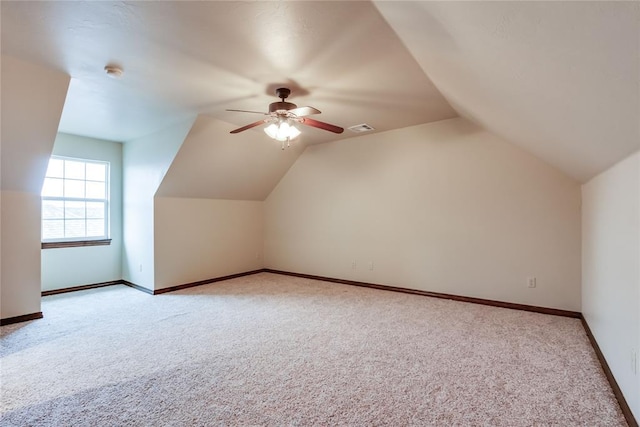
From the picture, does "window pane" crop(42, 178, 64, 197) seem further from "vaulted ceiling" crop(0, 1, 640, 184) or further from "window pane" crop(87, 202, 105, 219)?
"vaulted ceiling" crop(0, 1, 640, 184)

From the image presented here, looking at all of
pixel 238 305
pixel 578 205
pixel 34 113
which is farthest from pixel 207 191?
pixel 578 205

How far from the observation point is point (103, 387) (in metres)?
2.12

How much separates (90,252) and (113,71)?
11.5ft

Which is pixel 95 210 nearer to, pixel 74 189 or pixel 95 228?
pixel 95 228

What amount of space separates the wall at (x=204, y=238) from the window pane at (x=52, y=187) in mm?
1479

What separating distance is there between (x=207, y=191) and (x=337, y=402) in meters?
4.04

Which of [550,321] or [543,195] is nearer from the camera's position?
[550,321]

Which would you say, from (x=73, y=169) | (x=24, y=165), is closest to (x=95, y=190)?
(x=73, y=169)

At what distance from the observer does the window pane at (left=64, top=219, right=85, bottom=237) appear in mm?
4759

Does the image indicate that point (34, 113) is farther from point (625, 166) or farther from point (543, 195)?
point (543, 195)

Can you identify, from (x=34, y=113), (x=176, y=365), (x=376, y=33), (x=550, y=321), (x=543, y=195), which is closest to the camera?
(x=376, y=33)

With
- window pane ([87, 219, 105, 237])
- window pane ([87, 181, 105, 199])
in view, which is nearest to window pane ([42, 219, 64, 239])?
window pane ([87, 219, 105, 237])

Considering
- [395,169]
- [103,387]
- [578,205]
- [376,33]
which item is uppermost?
[376,33]

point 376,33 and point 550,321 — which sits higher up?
point 376,33
